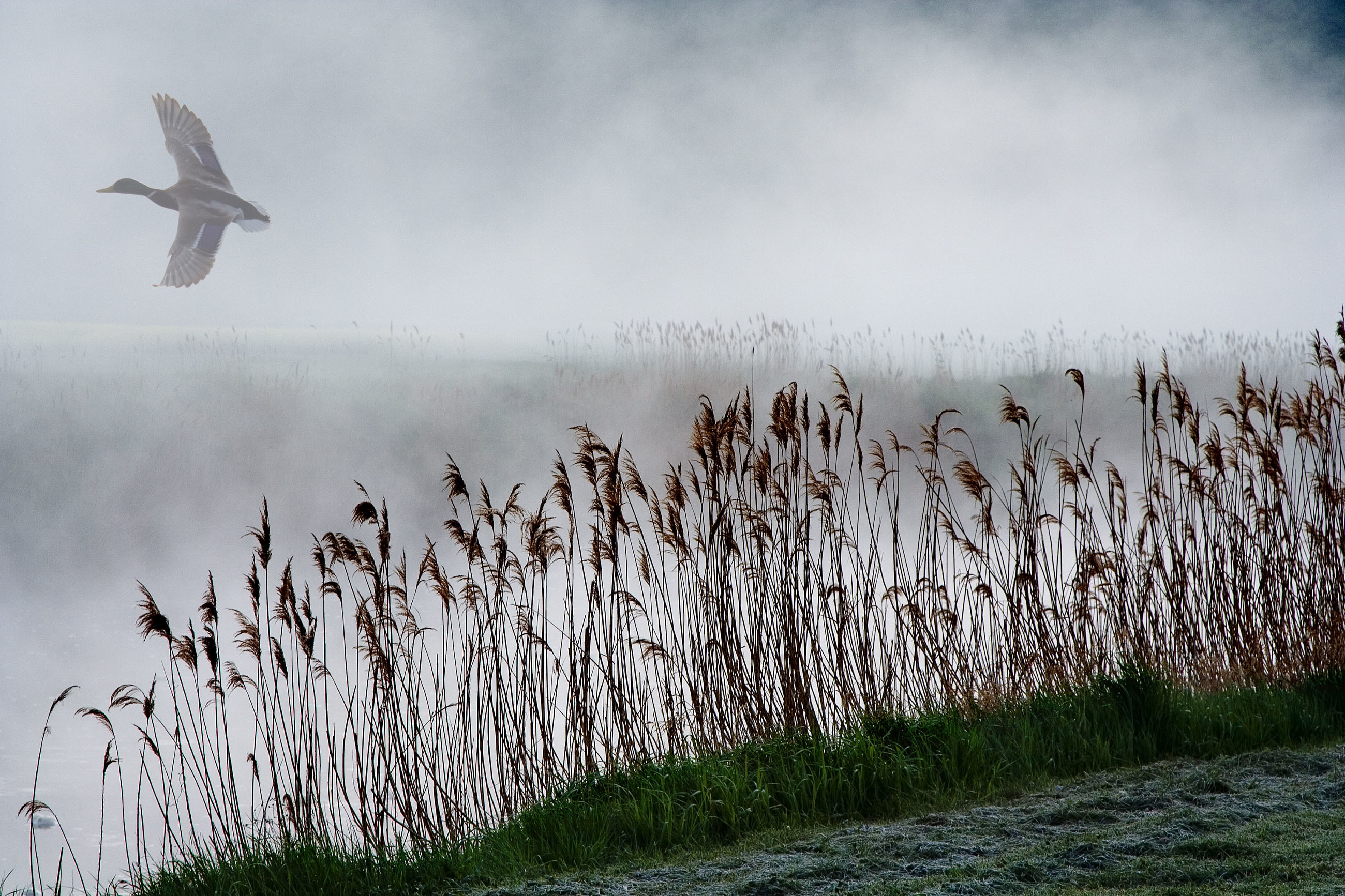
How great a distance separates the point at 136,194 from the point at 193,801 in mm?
4704

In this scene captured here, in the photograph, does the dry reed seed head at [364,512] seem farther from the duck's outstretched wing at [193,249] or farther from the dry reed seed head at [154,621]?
the duck's outstretched wing at [193,249]

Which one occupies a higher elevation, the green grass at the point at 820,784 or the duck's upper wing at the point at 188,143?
the duck's upper wing at the point at 188,143

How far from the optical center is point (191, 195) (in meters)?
7.51

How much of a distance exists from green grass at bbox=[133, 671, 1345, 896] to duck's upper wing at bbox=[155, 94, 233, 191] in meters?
6.55

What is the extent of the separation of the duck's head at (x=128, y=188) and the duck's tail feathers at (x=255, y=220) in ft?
2.25

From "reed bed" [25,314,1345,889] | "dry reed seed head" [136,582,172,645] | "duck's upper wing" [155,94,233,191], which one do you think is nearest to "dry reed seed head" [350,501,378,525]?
"reed bed" [25,314,1345,889]

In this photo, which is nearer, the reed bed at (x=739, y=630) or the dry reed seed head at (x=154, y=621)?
the dry reed seed head at (x=154, y=621)

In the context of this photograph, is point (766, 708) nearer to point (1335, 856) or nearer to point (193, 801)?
point (1335, 856)

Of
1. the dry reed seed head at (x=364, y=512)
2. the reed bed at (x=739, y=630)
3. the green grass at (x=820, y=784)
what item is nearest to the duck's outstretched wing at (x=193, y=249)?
the reed bed at (x=739, y=630)

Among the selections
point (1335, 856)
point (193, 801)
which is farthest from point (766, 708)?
point (193, 801)

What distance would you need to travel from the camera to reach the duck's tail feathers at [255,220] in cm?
795

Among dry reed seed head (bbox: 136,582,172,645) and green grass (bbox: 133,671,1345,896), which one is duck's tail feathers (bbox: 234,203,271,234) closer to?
dry reed seed head (bbox: 136,582,172,645)

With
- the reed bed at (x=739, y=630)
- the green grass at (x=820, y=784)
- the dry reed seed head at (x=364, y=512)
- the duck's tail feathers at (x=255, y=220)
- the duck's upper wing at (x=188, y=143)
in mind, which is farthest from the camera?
the duck's tail feathers at (x=255, y=220)

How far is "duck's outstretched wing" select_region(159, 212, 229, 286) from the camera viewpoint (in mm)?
7391
